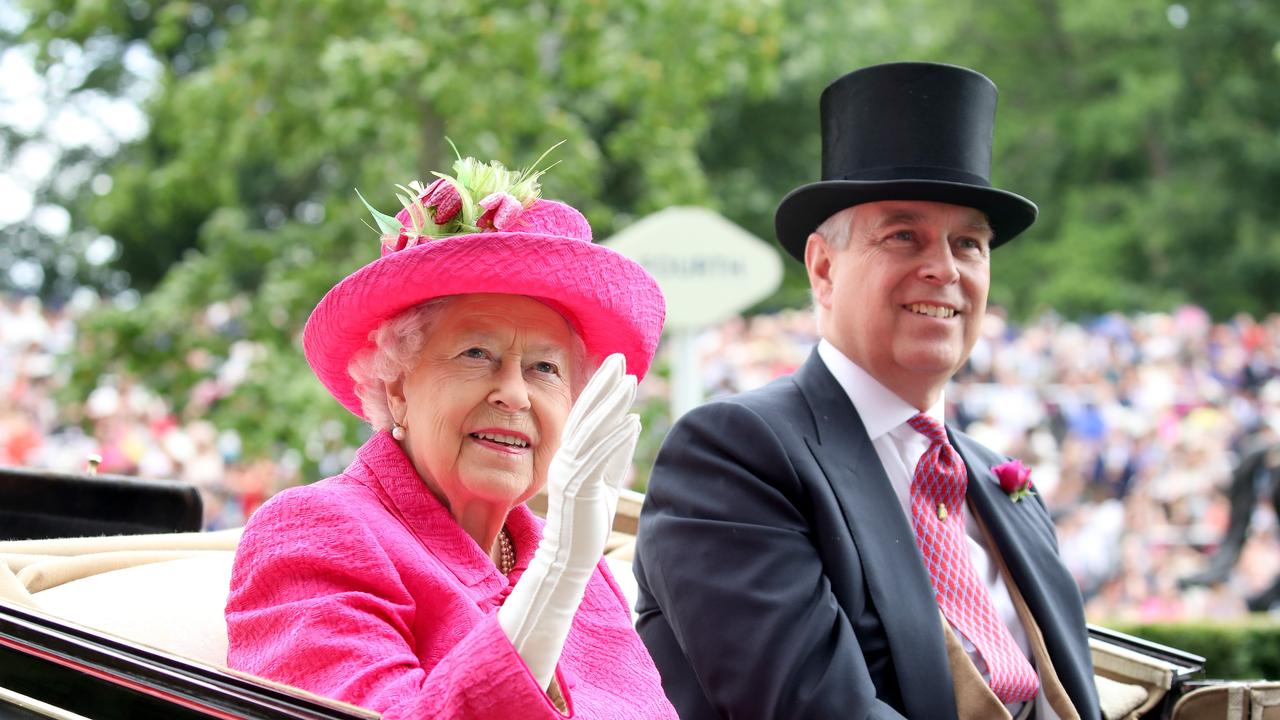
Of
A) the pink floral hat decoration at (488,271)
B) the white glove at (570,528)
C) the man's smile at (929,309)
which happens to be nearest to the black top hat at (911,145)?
the man's smile at (929,309)

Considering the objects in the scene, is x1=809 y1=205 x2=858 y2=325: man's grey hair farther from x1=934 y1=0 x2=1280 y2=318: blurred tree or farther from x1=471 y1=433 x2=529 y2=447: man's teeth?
x1=934 y1=0 x2=1280 y2=318: blurred tree

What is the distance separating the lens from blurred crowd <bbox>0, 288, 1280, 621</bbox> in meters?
8.90

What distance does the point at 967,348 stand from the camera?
2941 mm

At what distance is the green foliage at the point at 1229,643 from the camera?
254 inches

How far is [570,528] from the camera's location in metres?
1.68

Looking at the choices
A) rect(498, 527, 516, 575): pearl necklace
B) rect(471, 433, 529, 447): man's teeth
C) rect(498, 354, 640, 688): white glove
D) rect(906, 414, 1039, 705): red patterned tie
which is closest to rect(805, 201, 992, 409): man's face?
rect(906, 414, 1039, 705): red patterned tie

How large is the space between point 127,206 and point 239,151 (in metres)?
1.26

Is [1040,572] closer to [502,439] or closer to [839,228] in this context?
[839,228]

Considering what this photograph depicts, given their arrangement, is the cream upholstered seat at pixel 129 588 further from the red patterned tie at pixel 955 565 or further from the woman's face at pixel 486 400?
the red patterned tie at pixel 955 565

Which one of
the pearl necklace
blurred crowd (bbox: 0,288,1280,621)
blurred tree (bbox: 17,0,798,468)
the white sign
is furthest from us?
blurred crowd (bbox: 0,288,1280,621)

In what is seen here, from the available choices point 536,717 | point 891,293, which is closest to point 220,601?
point 536,717

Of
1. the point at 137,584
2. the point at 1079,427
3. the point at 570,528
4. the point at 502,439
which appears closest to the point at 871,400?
the point at 502,439

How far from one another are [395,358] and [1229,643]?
5509 millimetres

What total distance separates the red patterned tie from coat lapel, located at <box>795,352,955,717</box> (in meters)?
0.09
